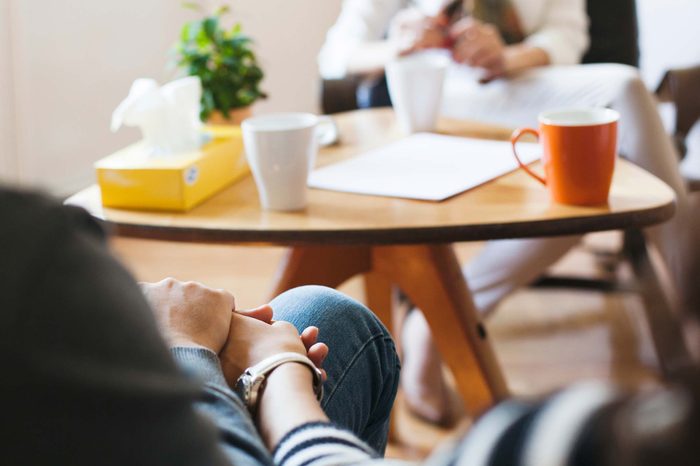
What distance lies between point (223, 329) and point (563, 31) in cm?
123

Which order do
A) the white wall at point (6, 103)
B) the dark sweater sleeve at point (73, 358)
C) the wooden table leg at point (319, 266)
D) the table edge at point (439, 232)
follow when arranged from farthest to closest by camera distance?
the white wall at point (6, 103) < the wooden table leg at point (319, 266) < the table edge at point (439, 232) < the dark sweater sleeve at point (73, 358)

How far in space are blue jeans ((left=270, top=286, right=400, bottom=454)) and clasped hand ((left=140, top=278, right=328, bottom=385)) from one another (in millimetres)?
49

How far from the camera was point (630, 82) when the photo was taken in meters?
1.41

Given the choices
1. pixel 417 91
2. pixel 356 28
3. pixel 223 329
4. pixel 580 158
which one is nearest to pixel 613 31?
pixel 356 28

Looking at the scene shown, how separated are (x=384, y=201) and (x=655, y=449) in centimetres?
75

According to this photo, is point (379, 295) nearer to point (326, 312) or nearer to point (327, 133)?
point (327, 133)

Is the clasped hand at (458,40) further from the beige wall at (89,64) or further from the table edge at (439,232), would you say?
the beige wall at (89,64)

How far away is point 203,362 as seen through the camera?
62 centimetres

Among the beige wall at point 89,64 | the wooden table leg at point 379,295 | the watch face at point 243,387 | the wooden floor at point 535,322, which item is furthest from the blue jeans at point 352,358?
the beige wall at point 89,64

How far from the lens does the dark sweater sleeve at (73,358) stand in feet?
1.00

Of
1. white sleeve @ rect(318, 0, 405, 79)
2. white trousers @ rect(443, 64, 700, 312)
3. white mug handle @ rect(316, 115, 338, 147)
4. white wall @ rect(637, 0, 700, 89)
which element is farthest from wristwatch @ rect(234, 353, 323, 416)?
white wall @ rect(637, 0, 700, 89)

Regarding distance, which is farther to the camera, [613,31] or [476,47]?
[613,31]

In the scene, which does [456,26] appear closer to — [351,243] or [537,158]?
[537,158]

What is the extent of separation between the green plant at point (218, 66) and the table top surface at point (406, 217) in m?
0.31
